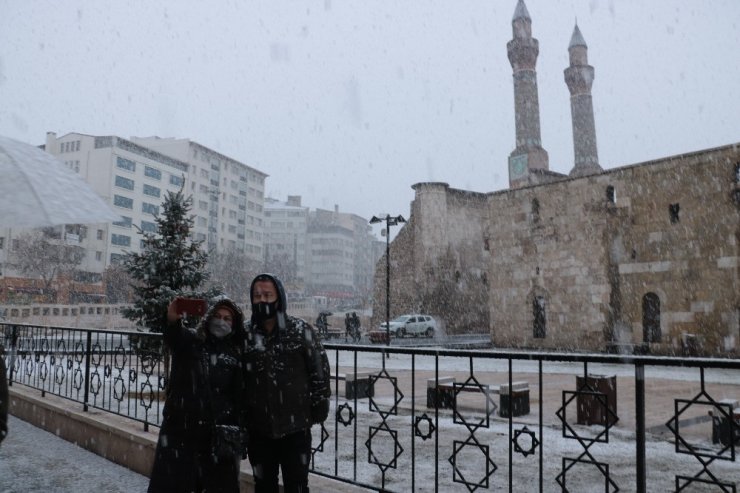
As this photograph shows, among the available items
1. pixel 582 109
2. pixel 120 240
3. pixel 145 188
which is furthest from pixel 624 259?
pixel 145 188

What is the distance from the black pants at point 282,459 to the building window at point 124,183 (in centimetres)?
6647

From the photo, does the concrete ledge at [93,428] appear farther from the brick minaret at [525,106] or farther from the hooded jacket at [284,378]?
the brick minaret at [525,106]

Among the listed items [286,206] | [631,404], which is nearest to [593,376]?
[631,404]

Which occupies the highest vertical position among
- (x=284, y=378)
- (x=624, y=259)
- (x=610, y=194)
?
(x=610, y=194)

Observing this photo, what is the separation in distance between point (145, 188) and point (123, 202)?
3886 millimetres

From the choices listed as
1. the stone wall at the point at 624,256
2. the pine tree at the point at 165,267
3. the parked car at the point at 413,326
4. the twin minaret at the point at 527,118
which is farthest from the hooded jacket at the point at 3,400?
the twin minaret at the point at 527,118

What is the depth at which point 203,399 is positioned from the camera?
11.4 feet

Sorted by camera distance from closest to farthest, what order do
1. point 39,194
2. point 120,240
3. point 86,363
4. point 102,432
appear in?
point 39,194 → point 102,432 → point 86,363 → point 120,240

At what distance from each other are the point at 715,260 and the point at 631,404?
12.8 meters

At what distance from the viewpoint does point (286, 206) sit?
10956 centimetres

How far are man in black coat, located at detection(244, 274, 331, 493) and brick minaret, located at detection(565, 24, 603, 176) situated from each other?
4484 cm

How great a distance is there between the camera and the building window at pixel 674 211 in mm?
21516

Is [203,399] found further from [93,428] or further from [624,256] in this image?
[624,256]

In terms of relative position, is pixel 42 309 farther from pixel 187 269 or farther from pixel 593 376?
pixel 593 376
